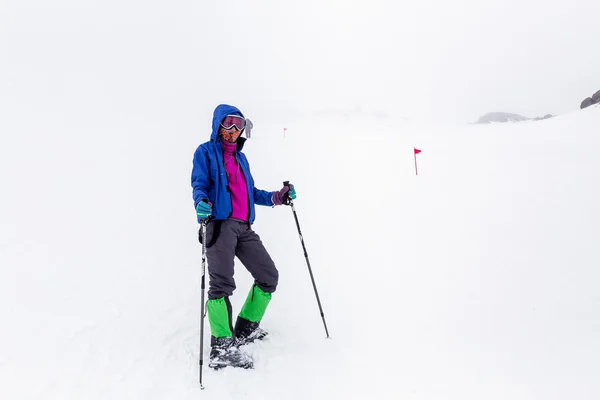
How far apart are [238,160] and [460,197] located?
7618 millimetres

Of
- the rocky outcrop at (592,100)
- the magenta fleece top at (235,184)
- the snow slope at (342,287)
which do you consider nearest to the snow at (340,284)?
the snow slope at (342,287)

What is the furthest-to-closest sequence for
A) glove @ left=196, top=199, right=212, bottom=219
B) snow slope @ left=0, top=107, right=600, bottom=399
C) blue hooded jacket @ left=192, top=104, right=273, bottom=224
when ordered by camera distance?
blue hooded jacket @ left=192, top=104, right=273, bottom=224, snow slope @ left=0, top=107, right=600, bottom=399, glove @ left=196, top=199, right=212, bottom=219

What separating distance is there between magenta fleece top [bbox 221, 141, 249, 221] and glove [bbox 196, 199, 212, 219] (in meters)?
0.51

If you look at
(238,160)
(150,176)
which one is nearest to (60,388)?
(238,160)

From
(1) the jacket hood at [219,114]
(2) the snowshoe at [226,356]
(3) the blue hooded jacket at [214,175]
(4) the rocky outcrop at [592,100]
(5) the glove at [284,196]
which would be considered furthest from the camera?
(4) the rocky outcrop at [592,100]

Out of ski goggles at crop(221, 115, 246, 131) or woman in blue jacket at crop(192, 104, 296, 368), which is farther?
ski goggles at crop(221, 115, 246, 131)

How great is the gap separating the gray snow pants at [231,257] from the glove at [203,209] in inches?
16.0

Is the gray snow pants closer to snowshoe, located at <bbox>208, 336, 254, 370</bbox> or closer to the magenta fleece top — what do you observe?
the magenta fleece top

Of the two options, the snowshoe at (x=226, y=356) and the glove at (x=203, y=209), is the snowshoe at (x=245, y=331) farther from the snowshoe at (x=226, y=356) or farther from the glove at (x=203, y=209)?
the glove at (x=203, y=209)

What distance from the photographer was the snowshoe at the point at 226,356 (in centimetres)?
419

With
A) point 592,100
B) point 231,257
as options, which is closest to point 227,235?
point 231,257

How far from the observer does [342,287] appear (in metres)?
6.37

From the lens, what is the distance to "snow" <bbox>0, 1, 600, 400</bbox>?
4.04 m

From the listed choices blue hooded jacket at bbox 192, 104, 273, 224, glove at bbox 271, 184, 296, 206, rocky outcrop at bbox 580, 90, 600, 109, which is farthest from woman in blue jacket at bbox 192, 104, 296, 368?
rocky outcrop at bbox 580, 90, 600, 109
